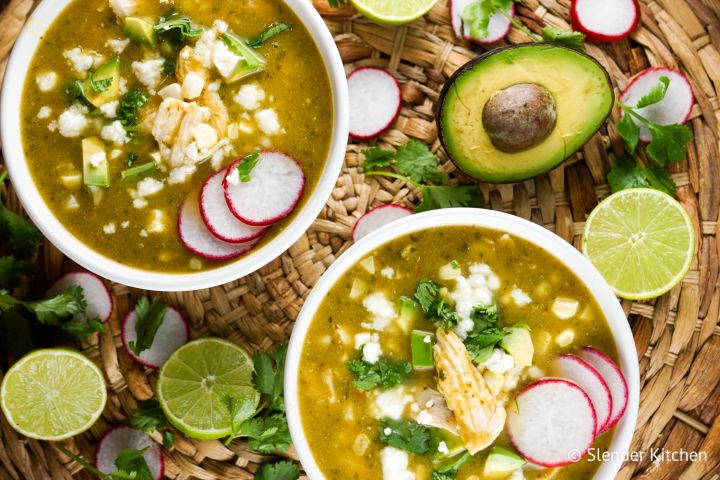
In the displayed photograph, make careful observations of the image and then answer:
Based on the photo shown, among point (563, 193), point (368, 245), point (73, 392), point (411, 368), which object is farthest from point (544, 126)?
point (73, 392)

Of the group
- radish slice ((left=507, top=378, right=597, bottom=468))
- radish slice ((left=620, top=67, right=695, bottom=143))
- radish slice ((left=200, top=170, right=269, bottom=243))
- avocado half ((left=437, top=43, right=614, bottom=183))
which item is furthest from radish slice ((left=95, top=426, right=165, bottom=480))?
radish slice ((left=620, top=67, right=695, bottom=143))

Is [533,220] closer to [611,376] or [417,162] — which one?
[417,162]

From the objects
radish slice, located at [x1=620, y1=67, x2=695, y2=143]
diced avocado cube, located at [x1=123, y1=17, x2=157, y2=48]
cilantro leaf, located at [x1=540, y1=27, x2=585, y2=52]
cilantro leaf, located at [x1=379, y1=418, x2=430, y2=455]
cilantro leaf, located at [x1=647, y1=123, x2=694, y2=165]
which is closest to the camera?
diced avocado cube, located at [x1=123, y1=17, x2=157, y2=48]

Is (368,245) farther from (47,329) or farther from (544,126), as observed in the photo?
(47,329)

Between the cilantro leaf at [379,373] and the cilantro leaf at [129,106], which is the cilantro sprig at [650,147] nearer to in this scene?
the cilantro leaf at [379,373]

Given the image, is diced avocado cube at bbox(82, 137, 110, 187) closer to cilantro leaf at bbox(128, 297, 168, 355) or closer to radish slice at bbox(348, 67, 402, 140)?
cilantro leaf at bbox(128, 297, 168, 355)

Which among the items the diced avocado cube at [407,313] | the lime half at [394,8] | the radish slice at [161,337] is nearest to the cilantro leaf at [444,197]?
the diced avocado cube at [407,313]
